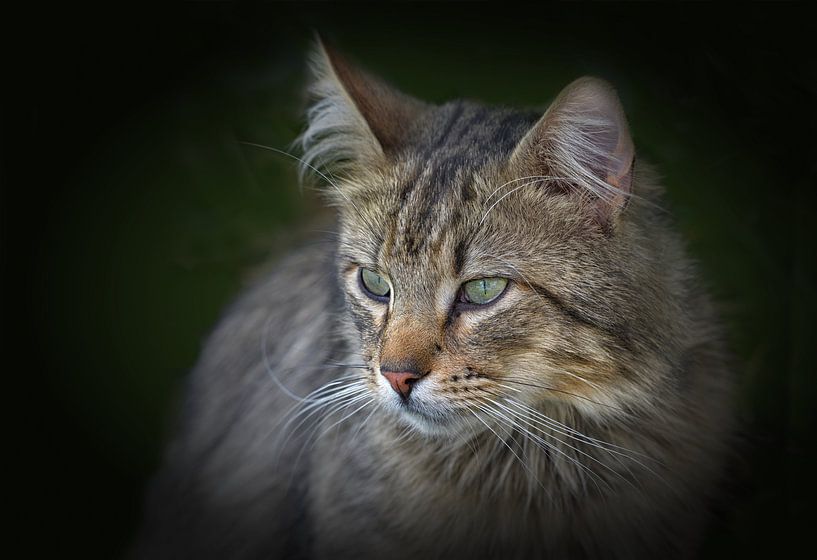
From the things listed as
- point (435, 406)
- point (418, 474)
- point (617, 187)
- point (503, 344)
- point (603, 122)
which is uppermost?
point (603, 122)

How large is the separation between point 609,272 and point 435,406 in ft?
1.58

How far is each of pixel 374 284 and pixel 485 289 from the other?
0.33 metres

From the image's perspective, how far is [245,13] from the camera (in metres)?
2.45

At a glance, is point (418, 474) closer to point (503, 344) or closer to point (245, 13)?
point (503, 344)

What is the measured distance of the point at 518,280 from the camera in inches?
72.6

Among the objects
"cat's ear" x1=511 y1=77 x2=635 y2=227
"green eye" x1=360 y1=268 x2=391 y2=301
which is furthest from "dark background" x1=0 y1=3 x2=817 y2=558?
"green eye" x1=360 y1=268 x2=391 y2=301

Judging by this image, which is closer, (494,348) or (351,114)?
(494,348)

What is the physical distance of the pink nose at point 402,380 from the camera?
71.7 inches

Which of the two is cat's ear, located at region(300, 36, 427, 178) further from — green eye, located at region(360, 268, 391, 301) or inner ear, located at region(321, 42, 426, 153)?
green eye, located at region(360, 268, 391, 301)

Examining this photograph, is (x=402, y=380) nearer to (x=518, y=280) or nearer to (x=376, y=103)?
(x=518, y=280)

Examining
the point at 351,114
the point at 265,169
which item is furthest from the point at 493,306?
the point at 265,169

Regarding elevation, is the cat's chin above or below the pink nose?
below

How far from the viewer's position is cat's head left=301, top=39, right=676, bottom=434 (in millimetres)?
1823

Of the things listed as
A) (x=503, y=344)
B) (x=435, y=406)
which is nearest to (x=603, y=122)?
(x=503, y=344)
